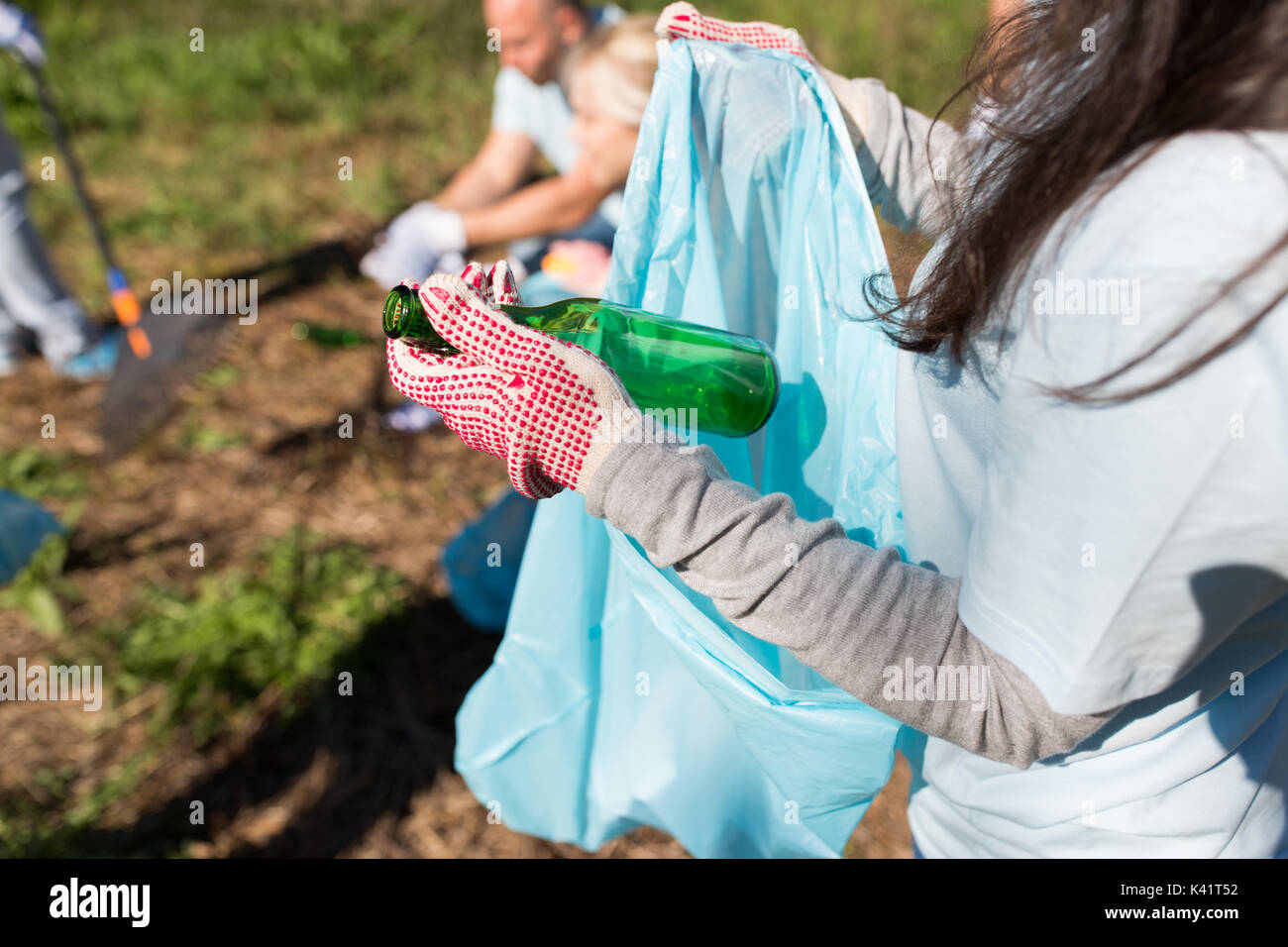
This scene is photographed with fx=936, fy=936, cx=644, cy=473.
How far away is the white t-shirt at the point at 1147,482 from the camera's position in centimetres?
53

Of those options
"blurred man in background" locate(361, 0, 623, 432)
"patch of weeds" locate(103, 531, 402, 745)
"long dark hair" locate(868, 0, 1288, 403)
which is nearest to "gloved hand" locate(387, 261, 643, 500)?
"long dark hair" locate(868, 0, 1288, 403)

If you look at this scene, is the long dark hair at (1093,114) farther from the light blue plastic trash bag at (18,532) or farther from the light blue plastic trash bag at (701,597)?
the light blue plastic trash bag at (18,532)

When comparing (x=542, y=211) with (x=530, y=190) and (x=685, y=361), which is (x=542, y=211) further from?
(x=685, y=361)

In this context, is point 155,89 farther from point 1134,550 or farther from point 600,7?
point 1134,550

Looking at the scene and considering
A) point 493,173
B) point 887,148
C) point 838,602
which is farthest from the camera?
point 493,173

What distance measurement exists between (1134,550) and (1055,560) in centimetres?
5

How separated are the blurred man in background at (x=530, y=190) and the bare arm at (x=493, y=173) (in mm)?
19

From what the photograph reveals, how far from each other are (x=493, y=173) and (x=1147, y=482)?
2.58m

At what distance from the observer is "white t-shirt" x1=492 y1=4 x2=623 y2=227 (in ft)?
8.52

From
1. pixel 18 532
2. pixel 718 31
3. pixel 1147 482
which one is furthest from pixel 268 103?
pixel 1147 482

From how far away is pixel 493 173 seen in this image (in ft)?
9.35

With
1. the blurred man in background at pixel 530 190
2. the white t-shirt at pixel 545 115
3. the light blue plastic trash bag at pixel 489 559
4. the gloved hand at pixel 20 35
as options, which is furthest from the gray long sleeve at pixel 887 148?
the gloved hand at pixel 20 35

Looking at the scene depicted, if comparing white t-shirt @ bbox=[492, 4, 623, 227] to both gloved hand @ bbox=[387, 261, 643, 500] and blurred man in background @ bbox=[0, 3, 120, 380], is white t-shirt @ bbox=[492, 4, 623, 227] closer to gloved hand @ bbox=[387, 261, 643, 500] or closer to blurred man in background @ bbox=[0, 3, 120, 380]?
blurred man in background @ bbox=[0, 3, 120, 380]

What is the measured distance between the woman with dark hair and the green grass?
264cm
